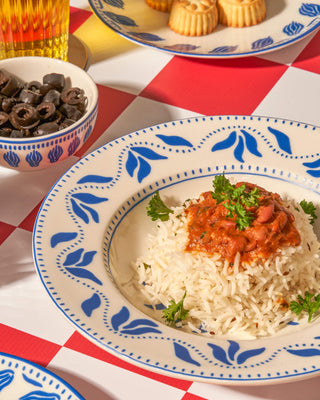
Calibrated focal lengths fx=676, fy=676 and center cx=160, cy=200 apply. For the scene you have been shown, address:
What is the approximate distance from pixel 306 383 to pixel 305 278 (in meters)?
0.24

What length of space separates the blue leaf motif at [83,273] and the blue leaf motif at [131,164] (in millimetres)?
363

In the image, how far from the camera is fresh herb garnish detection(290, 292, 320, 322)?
58.7 inches

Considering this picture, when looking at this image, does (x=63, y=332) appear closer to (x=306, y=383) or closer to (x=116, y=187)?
(x=116, y=187)

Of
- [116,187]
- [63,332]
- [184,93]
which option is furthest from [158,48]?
[63,332]

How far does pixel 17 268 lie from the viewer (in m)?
1.70

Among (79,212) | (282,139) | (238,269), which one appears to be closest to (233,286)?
(238,269)

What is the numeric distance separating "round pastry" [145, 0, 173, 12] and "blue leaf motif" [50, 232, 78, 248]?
1.29 metres

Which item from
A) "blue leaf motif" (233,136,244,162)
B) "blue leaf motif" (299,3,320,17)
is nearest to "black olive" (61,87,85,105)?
"blue leaf motif" (233,136,244,162)

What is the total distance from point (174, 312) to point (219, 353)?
0.18 metres

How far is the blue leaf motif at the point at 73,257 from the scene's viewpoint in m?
1.52

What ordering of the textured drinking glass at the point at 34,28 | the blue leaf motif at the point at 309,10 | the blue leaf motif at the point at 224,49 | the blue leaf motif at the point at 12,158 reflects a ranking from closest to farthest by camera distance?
the blue leaf motif at the point at 12,158 < the textured drinking glass at the point at 34,28 < the blue leaf motif at the point at 224,49 < the blue leaf motif at the point at 309,10

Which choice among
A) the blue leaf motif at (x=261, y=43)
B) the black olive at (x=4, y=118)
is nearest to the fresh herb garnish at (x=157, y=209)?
the black olive at (x=4, y=118)

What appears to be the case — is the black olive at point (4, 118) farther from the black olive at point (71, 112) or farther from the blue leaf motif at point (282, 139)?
the blue leaf motif at point (282, 139)

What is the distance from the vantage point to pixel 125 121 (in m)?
2.18
